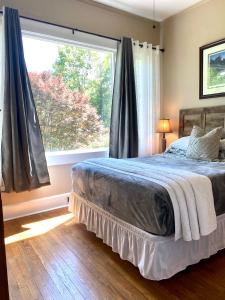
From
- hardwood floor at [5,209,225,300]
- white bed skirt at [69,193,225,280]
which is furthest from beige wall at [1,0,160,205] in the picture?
white bed skirt at [69,193,225,280]

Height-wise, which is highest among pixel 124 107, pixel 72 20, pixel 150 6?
pixel 150 6

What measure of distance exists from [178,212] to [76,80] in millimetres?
2562

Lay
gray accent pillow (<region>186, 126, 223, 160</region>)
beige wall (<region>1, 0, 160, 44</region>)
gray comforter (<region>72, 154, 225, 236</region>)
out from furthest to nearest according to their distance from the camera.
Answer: beige wall (<region>1, 0, 160, 44</region>)
gray accent pillow (<region>186, 126, 223, 160</region>)
gray comforter (<region>72, 154, 225, 236</region>)

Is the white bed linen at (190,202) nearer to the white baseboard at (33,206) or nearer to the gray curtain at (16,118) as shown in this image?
the gray curtain at (16,118)

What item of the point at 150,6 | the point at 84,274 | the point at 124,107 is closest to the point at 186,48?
the point at 150,6

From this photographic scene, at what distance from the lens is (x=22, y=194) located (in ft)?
10.2

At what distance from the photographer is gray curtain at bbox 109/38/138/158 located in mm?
3611

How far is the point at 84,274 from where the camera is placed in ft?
6.31

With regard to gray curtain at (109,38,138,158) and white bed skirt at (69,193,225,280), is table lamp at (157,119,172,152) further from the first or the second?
white bed skirt at (69,193,225,280)

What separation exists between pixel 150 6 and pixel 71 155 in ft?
8.16

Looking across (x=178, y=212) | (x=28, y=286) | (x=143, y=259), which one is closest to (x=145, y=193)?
(x=178, y=212)

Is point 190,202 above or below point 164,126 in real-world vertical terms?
below

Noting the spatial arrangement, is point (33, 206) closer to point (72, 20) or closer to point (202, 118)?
point (72, 20)

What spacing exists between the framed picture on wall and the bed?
4.39 ft
